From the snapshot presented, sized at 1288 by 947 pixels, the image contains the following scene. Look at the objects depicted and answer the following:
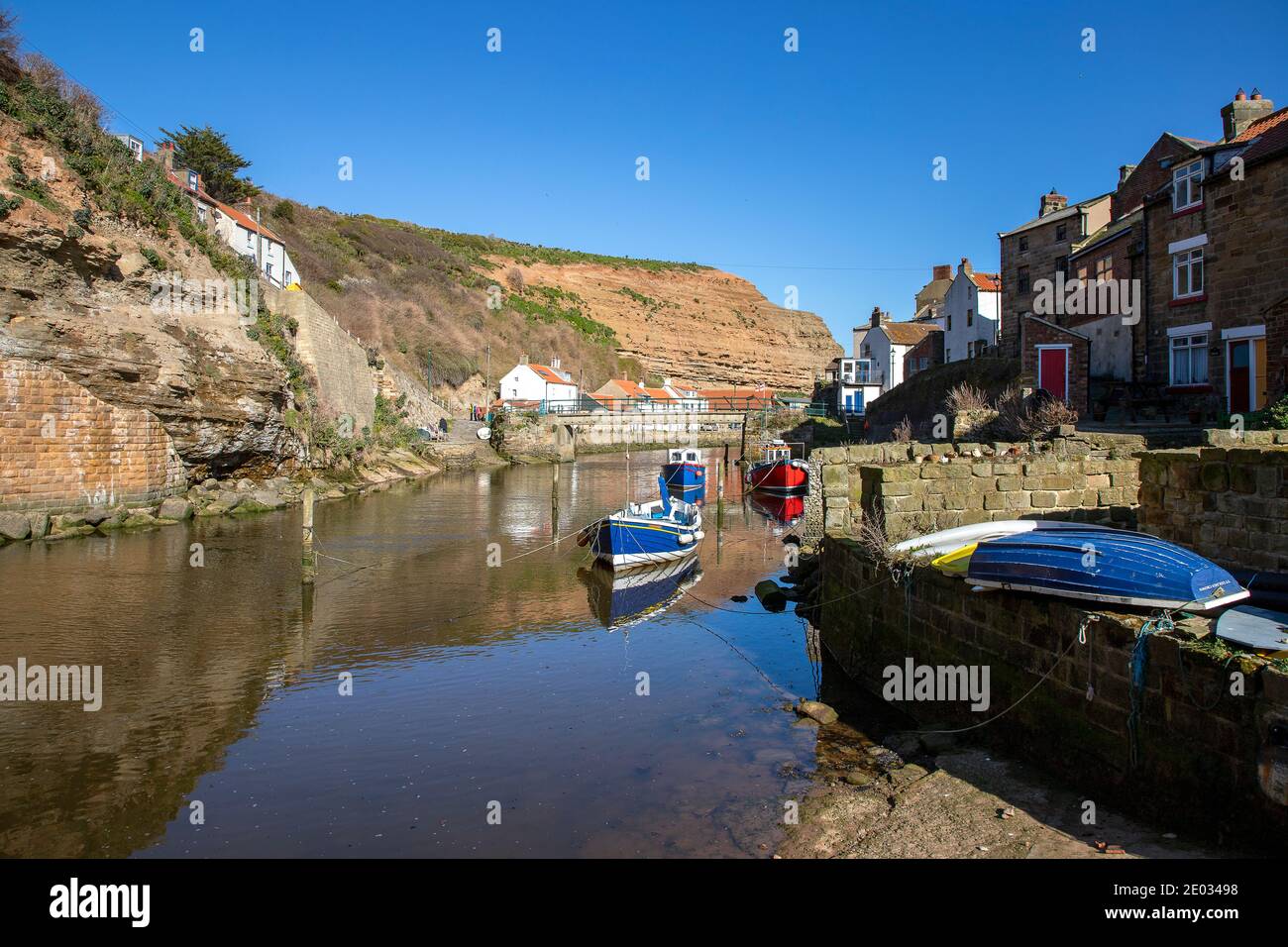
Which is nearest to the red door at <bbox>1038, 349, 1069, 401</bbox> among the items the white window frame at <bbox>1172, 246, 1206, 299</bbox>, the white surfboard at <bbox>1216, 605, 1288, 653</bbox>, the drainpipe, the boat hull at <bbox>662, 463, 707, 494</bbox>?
the drainpipe

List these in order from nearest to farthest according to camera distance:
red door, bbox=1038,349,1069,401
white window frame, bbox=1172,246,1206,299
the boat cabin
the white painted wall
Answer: white window frame, bbox=1172,246,1206,299 → red door, bbox=1038,349,1069,401 → the boat cabin → the white painted wall

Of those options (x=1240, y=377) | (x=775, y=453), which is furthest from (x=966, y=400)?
(x=775, y=453)

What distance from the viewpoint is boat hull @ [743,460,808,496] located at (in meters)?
37.9

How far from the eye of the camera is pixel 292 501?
31078 mm

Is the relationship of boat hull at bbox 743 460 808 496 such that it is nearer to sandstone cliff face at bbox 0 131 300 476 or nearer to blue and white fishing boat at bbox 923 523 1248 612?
sandstone cliff face at bbox 0 131 300 476

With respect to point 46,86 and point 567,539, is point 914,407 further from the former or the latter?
point 46,86

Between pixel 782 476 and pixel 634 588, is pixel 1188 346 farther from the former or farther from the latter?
pixel 634 588

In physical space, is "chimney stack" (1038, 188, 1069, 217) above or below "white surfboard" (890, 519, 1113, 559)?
above

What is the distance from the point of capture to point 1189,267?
23.4 metres

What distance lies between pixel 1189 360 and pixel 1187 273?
2.46 m

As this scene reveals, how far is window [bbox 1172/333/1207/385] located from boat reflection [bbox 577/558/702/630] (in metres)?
15.4

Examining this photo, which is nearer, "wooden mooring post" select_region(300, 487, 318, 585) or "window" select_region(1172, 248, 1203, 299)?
"wooden mooring post" select_region(300, 487, 318, 585)
